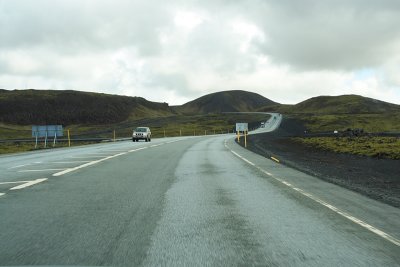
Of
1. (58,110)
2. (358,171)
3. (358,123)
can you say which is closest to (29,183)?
(358,171)

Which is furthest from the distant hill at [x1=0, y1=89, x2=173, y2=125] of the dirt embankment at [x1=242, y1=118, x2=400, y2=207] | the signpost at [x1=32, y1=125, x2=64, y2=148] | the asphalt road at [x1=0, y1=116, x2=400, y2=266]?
the asphalt road at [x1=0, y1=116, x2=400, y2=266]

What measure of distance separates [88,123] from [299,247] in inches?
6717

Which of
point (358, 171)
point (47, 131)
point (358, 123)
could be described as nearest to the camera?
point (358, 171)

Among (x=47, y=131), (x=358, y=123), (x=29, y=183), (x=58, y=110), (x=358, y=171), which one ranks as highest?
(x=58, y=110)

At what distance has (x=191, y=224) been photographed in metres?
6.81

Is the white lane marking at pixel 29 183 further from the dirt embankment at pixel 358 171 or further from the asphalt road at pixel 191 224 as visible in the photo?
the dirt embankment at pixel 358 171

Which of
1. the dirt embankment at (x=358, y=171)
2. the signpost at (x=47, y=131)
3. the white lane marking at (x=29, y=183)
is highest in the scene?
the signpost at (x=47, y=131)

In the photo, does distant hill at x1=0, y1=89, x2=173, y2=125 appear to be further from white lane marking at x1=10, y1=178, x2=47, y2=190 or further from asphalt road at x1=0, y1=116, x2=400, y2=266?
asphalt road at x1=0, y1=116, x2=400, y2=266

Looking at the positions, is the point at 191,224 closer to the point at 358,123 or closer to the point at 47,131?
the point at 47,131

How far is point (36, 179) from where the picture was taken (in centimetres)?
1247

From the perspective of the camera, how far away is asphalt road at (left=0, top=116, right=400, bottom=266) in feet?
16.7

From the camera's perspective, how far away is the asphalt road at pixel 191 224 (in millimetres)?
5078

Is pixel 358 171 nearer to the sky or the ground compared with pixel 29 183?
Answer: nearer to the ground

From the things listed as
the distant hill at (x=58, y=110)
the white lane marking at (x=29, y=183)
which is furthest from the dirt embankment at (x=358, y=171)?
the distant hill at (x=58, y=110)
